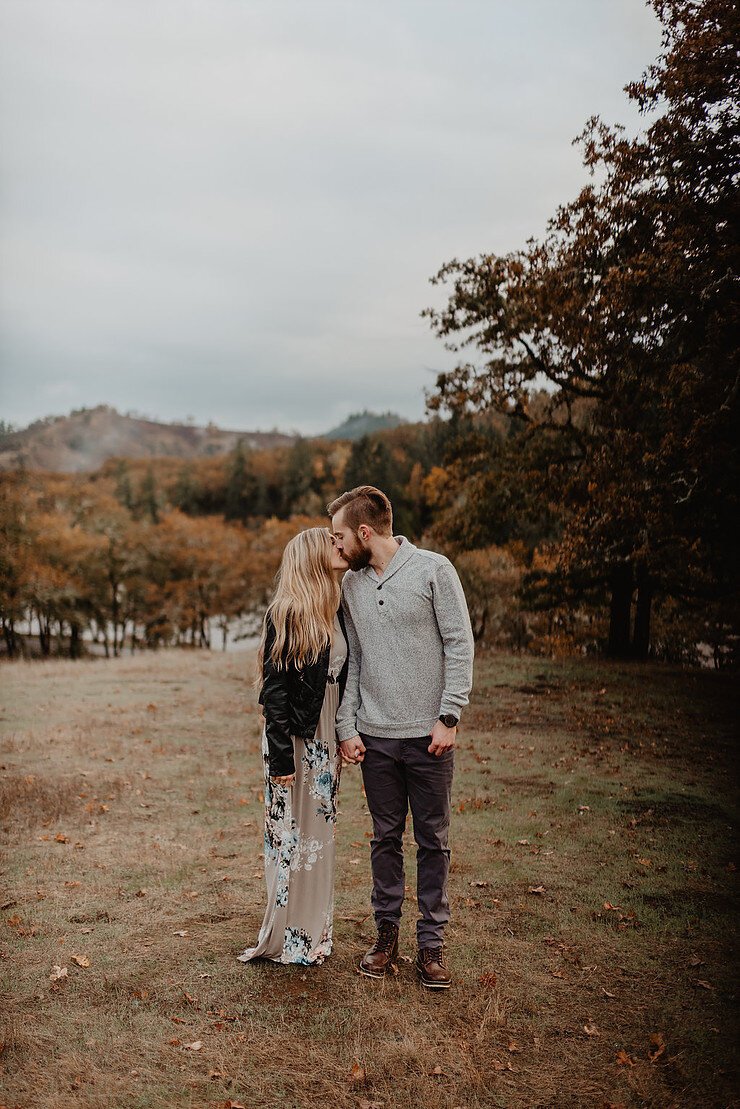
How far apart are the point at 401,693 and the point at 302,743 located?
27.9 inches

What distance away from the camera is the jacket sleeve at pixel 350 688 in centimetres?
462

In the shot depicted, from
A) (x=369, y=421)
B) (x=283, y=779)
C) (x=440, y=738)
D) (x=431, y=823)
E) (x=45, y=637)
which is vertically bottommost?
(x=45, y=637)

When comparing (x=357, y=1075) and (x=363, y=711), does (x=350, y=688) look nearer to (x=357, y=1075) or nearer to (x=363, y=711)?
(x=363, y=711)

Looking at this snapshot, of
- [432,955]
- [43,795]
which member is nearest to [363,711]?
[432,955]

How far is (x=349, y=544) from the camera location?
449 cm

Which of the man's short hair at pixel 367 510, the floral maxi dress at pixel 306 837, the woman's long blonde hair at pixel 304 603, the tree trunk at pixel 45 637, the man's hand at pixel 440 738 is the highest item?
the man's short hair at pixel 367 510

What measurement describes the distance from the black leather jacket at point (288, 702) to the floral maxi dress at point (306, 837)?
5.7 inches

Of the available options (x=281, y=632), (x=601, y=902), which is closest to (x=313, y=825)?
(x=281, y=632)

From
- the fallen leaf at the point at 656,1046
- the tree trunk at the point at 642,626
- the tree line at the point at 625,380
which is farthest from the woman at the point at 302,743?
the tree trunk at the point at 642,626

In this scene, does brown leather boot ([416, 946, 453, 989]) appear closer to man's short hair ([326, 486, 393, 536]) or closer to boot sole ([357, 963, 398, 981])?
boot sole ([357, 963, 398, 981])

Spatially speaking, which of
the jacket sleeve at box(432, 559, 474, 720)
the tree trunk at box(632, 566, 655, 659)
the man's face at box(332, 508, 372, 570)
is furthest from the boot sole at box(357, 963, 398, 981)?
the tree trunk at box(632, 566, 655, 659)

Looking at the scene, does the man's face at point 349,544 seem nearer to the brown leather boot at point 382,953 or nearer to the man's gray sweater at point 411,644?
the man's gray sweater at point 411,644

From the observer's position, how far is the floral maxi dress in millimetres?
4555

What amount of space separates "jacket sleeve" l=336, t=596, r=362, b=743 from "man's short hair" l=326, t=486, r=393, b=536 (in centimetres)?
51
